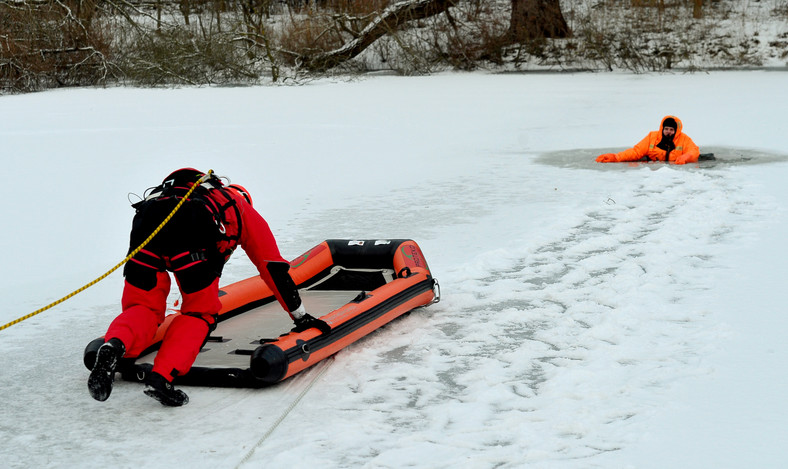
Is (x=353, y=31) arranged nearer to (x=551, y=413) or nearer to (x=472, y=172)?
(x=472, y=172)

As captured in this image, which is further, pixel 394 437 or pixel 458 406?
pixel 458 406

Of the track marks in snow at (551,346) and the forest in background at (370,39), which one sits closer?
the track marks in snow at (551,346)

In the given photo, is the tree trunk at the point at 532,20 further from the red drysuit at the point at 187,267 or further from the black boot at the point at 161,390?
the black boot at the point at 161,390

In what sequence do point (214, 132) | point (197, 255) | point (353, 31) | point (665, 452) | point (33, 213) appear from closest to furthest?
point (665, 452), point (197, 255), point (33, 213), point (214, 132), point (353, 31)

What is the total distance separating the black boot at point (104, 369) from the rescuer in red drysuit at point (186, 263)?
0.03m

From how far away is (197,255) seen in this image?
3311mm

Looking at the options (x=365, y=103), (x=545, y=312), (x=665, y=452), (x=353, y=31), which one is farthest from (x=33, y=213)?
(x=353, y=31)

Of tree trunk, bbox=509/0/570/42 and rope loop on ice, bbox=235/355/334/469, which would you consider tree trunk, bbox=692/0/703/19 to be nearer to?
tree trunk, bbox=509/0/570/42

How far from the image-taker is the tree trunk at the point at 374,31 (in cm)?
2173

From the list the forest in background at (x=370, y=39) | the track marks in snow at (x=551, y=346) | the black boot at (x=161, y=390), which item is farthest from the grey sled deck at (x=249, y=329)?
the forest in background at (x=370, y=39)

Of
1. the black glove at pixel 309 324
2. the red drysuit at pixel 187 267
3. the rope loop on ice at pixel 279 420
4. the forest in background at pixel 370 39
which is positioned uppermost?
the forest in background at pixel 370 39

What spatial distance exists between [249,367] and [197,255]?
464 millimetres

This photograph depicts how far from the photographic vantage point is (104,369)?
2.97 metres

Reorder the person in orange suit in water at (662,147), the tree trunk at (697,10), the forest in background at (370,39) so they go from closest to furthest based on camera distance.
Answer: the person in orange suit in water at (662,147) → the forest in background at (370,39) → the tree trunk at (697,10)
